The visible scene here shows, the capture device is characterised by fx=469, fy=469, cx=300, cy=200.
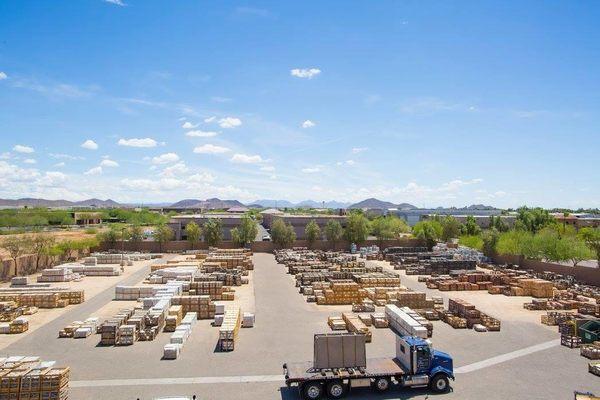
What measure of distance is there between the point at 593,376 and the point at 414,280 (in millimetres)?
27319

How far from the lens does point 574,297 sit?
3684 centimetres

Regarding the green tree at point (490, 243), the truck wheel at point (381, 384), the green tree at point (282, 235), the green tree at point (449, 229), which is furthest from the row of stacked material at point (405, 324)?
the green tree at point (449, 229)

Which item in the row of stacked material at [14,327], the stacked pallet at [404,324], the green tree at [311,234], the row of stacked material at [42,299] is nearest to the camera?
the stacked pallet at [404,324]

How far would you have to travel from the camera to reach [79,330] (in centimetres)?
2538

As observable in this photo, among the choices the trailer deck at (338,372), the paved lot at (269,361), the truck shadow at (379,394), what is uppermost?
the trailer deck at (338,372)

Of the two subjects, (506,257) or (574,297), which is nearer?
(574,297)

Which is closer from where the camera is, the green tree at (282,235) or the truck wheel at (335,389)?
the truck wheel at (335,389)

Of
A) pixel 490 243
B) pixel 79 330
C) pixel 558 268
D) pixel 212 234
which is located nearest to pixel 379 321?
pixel 79 330

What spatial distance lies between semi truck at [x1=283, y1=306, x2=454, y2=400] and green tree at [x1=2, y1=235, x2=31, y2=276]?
42.3m

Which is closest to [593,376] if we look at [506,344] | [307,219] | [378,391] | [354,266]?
[506,344]

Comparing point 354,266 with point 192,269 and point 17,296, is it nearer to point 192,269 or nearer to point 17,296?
point 192,269

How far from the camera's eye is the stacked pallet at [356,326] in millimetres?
24609

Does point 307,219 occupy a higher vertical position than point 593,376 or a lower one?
higher

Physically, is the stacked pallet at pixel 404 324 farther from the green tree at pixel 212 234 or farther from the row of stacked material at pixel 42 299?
the green tree at pixel 212 234
